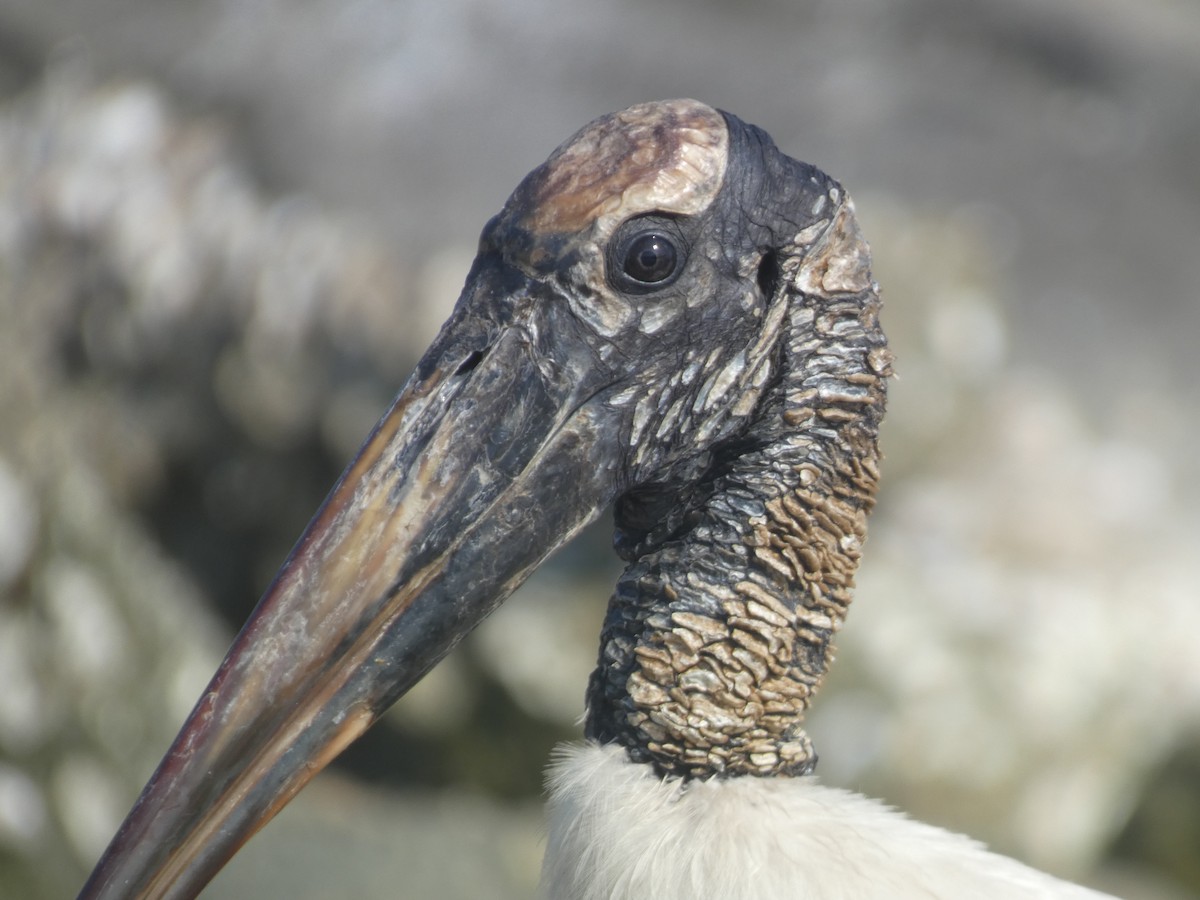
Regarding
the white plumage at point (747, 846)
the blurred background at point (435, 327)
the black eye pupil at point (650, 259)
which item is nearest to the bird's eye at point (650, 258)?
the black eye pupil at point (650, 259)

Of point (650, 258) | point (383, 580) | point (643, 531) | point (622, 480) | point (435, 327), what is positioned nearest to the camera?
point (383, 580)

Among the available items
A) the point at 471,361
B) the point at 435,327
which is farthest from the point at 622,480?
the point at 435,327

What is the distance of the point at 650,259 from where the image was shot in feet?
6.27

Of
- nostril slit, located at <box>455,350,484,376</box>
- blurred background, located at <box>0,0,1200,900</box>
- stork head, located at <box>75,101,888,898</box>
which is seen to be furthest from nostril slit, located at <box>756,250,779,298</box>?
blurred background, located at <box>0,0,1200,900</box>

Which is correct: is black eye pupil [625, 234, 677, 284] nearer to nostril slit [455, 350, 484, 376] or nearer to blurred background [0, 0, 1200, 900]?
nostril slit [455, 350, 484, 376]

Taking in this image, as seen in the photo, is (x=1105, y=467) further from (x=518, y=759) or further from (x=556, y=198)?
(x=556, y=198)

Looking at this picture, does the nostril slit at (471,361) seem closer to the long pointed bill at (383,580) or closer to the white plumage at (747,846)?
the long pointed bill at (383,580)

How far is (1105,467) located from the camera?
17.3 feet

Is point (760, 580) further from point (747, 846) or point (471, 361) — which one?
point (471, 361)

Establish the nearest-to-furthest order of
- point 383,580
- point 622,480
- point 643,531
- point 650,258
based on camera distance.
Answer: point 383,580
point 650,258
point 622,480
point 643,531

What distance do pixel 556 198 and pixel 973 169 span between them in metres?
4.33

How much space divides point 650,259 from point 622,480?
347 millimetres

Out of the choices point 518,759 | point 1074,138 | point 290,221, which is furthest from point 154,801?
point 1074,138

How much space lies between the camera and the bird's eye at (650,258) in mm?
1902
